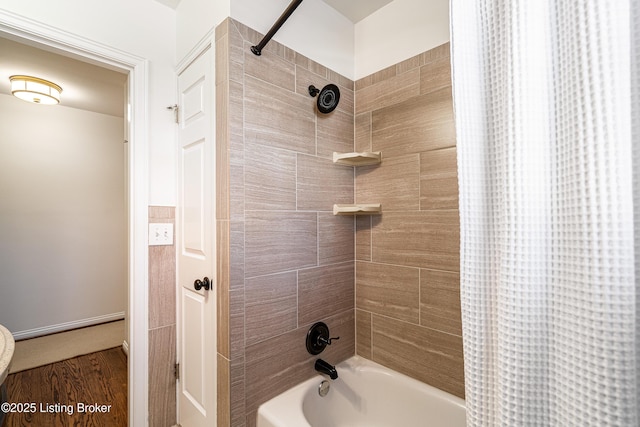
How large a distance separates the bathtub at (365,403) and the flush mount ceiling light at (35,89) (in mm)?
3242

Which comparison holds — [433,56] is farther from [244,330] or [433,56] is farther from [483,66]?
[244,330]

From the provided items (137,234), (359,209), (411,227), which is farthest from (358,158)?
(137,234)

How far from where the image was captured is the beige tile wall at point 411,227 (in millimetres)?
1358

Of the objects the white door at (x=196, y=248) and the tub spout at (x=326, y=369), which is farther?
the tub spout at (x=326, y=369)

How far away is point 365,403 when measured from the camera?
1556 mm

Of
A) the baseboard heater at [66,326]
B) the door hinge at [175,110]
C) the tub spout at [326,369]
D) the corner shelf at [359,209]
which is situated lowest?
the baseboard heater at [66,326]

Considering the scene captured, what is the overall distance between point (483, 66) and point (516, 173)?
248 mm

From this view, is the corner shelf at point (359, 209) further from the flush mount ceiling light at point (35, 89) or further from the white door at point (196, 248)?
the flush mount ceiling light at point (35, 89)

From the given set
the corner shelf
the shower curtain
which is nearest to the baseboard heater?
the corner shelf

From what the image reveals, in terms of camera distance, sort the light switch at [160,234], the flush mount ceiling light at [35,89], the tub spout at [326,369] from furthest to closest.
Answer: the flush mount ceiling light at [35,89], the light switch at [160,234], the tub spout at [326,369]

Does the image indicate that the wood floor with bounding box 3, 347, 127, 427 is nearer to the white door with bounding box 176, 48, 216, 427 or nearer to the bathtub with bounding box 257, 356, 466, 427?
the white door with bounding box 176, 48, 216, 427

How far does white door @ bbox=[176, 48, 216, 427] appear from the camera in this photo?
4.42 feet

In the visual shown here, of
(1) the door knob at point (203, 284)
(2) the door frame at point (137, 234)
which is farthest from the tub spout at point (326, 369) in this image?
(2) the door frame at point (137, 234)

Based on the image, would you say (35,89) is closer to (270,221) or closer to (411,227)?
(270,221)
